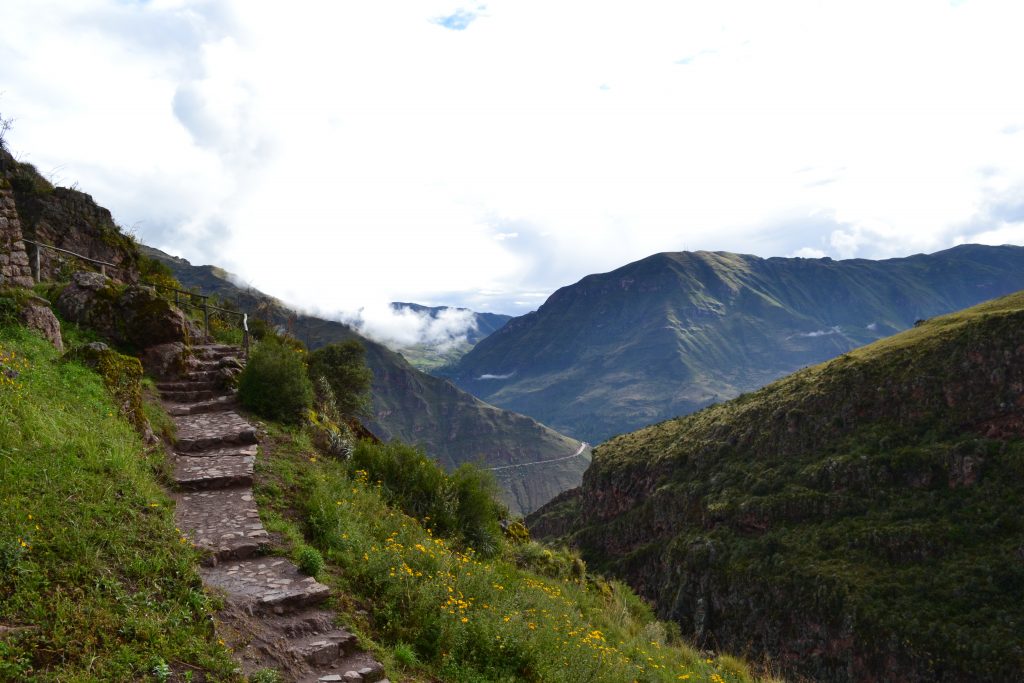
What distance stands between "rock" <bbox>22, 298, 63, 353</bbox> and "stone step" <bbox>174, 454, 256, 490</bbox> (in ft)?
12.3

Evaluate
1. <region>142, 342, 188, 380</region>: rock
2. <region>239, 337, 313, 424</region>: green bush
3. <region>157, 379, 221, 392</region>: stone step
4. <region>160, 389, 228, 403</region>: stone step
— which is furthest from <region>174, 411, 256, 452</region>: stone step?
<region>142, 342, 188, 380</region>: rock

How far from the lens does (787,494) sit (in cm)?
6388

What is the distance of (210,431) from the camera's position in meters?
12.0

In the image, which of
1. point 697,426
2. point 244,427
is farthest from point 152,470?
point 697,426

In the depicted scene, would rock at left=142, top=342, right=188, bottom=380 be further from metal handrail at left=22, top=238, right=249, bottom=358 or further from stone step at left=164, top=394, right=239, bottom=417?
metal handrail at left=22, top=238, right=249, bottom=358

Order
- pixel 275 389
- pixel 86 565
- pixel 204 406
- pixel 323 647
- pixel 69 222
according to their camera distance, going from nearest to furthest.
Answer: pixel 86 565, pixel 323 647, pixel 204 406, pixel 275 389, pixel 69 222

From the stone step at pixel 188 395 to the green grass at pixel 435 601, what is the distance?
10.1 feet

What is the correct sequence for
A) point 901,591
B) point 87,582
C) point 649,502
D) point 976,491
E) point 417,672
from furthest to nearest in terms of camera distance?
point 649,502, point 976,491, point 901,591, point 417,672, point 87,582

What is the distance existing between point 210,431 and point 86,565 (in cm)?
697

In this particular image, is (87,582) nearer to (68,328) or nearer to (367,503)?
(367,503)

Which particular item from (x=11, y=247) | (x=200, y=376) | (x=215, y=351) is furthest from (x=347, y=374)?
(x=11, y=247)

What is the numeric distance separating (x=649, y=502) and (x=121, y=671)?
3264 inches

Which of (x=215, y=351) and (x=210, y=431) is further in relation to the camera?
(x=215, y=351)

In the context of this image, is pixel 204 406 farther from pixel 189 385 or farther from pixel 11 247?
pixel 11 247
